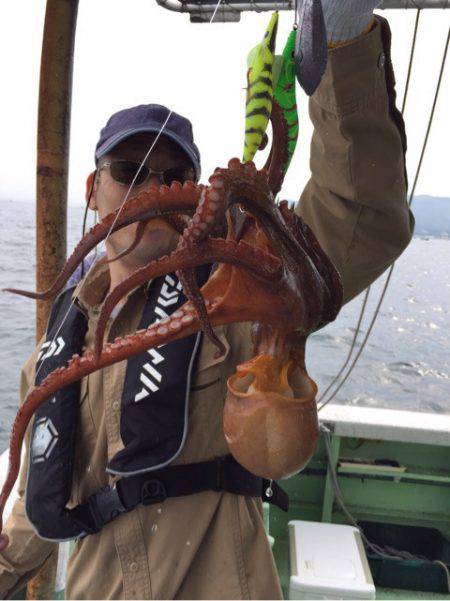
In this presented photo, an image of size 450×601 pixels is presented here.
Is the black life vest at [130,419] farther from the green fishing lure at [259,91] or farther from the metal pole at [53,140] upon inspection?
the green fishing lure at [259,91]

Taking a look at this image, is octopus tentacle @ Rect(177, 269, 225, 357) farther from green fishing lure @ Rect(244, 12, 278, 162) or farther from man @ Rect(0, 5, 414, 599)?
man @ Rect(0, 5, 414, 599)

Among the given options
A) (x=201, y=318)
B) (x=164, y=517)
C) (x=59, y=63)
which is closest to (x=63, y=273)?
(x=201, y=318)

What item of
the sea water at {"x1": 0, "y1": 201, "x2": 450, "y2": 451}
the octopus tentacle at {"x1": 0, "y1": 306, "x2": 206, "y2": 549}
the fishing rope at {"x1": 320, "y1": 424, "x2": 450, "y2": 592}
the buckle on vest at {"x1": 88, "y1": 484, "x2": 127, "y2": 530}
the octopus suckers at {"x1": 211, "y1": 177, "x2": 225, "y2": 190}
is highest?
the octopus suckers at {"x1": 211, "y1": 177, "x2": 225, "y2": 190}

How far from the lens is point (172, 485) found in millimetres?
1751

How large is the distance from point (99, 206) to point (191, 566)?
1237 millimetres

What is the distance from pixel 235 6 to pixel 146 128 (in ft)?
2.90

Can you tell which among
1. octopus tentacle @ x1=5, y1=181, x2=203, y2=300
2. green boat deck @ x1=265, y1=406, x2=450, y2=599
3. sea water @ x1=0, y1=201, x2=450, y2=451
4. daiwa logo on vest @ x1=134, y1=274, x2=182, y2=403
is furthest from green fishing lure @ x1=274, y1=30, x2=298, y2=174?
sea water @ x1=0, y1=201, x2=450, y2=451

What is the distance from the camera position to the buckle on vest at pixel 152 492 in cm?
173

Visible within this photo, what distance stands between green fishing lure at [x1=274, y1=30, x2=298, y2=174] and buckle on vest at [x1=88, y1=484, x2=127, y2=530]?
1.23 meters

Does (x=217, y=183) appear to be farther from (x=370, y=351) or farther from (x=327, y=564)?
(x=370, y=351)

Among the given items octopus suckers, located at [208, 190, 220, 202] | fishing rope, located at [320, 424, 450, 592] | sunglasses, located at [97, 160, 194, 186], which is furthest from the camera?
fishing rope, located at [320, 424, 450, 592]

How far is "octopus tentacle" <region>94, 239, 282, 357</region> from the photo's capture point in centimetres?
77

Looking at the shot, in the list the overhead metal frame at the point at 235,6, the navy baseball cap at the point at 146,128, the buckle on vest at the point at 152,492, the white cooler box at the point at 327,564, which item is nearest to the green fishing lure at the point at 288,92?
the navy baseball cap at the point at 146,128

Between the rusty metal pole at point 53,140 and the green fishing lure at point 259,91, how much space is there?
1.89m
